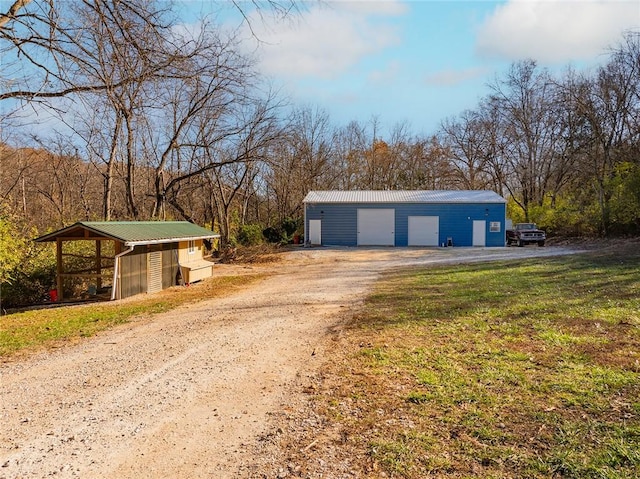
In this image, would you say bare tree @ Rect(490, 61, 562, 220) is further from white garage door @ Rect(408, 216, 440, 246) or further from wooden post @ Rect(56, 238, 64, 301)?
wooden post @ Rect(56, 238, 64, 301)

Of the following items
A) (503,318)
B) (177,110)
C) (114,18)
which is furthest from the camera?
(177,110)

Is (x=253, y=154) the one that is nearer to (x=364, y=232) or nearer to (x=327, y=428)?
(x=364, y=232)

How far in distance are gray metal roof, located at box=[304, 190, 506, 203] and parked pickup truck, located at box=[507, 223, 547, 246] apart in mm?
1944

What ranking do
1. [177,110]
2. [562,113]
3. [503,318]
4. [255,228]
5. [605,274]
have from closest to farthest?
[503,318] → [605,274] → [177,110] → [255,228] → [562,113]

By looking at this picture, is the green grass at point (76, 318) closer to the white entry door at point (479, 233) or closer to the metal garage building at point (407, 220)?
the metal garage building at point (407, 220)

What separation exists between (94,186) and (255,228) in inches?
478

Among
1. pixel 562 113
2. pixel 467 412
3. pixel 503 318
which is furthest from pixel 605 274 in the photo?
pixel 562 113

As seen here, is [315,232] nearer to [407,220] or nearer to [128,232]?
[407,220]

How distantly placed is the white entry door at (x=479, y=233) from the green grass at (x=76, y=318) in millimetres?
17533

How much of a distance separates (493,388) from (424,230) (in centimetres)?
2225

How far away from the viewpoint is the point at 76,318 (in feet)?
27.9

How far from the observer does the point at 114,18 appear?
180 inches

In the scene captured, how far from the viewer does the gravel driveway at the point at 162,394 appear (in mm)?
2955

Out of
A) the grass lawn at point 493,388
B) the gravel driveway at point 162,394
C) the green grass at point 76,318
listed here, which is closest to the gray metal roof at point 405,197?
the green grass at point 76,318
